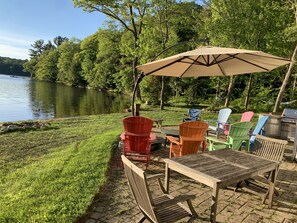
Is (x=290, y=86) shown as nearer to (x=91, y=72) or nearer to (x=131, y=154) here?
(x=131, y=154)

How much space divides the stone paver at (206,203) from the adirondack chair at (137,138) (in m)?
0.54

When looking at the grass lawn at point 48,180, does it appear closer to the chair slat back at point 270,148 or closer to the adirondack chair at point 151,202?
the adirondack chair at point 151,202

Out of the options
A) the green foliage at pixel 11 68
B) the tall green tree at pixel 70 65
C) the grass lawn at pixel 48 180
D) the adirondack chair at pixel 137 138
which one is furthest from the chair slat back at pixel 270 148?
the green foliage at pixel 11 68

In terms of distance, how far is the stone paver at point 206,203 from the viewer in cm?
303

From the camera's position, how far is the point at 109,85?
4334 cm

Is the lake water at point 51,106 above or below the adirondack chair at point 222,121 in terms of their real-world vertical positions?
below

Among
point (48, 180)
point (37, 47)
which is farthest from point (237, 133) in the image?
point (37, 47)

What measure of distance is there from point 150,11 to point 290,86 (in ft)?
39.9

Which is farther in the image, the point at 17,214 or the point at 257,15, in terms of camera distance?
the point at 257,15

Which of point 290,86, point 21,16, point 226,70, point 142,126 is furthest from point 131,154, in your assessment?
point 21,16

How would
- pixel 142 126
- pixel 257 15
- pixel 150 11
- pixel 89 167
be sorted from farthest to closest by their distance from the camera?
pixel 150 11
pixel 257 15
pixel 142 126
pixel 89 167

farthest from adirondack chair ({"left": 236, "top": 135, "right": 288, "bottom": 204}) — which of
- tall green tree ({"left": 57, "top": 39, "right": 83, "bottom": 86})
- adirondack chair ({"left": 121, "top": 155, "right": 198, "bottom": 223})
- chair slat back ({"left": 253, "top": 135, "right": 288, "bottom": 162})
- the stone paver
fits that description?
tall green tree ({"left": 57, "top": 39, "right": 83, "bottom": 86})

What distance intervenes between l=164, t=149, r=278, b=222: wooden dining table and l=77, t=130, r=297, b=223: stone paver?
25cm

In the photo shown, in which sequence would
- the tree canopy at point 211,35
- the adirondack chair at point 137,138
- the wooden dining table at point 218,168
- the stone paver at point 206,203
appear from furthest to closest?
the tree canopy at point 211,35
the adirondack chair at point 137,138
the stone paver at point 206,203
the wooden dining table at point 218,168
